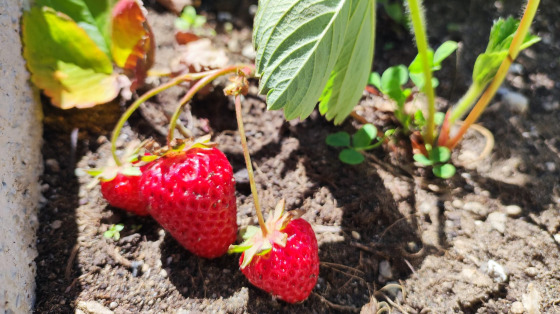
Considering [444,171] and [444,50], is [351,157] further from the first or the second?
[444,50]

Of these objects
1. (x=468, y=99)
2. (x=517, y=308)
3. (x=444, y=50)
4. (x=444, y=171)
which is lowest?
(x=517, y=308)

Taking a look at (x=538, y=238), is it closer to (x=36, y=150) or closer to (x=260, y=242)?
(x=260, y=242)

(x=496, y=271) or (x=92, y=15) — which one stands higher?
(x=92, y=15)

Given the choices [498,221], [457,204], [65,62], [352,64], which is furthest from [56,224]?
[498,221]

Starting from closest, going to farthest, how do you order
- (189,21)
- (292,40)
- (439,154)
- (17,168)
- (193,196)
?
1. (292,40)
2. (193,196)
3. (17,168)
4. (439,154)
5. (189,21)

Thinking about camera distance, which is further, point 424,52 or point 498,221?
point 498,221

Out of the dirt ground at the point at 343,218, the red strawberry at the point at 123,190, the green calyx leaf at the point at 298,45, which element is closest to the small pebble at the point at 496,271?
the dirt ground at the point at 343,218

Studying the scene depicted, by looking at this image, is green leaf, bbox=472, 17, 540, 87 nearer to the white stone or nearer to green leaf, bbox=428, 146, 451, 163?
green leaf, bbox=428, 146, 451, 163
